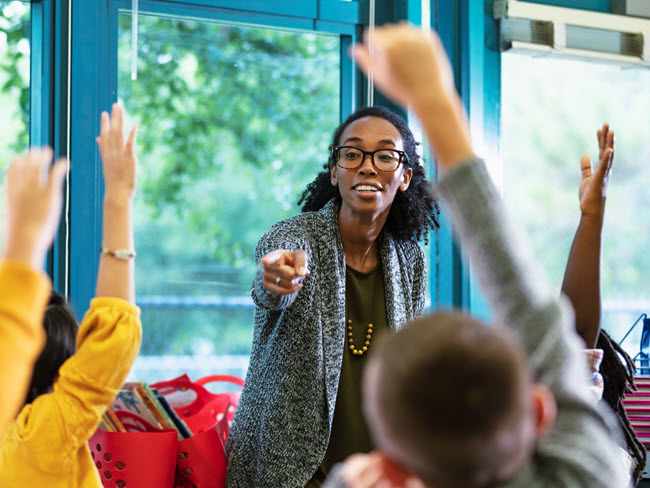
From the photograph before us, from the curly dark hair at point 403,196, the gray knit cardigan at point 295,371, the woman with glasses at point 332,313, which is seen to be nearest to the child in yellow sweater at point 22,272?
the woman with glasses at point 332,313

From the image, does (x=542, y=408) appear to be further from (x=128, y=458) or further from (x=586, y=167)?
(x=128, y=458)

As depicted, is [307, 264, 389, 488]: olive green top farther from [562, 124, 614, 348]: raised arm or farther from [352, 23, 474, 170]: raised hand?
[352, 23, 474, 170]: raised hand

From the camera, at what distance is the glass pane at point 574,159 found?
2.92 metres

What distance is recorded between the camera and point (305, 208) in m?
2.39

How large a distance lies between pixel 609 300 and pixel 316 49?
151 centimetres

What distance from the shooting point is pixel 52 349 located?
1.37 m

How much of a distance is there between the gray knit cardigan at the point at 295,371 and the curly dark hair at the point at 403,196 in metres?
0.24

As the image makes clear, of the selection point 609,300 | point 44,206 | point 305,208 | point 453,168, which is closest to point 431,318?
point 453,168

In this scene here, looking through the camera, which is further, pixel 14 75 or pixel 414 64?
pixel 14 75

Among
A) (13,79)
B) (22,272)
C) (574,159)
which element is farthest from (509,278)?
(574,159)

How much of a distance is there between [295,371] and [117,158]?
0.87 metres

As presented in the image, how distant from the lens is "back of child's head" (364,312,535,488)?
27.8 inches

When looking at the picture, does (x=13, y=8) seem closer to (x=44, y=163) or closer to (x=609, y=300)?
(x=44, y=163)

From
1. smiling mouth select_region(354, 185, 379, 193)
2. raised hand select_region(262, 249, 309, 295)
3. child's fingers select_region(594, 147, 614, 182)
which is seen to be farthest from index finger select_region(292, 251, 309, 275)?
child's fingers select_region(594, 147, 614, 182)
